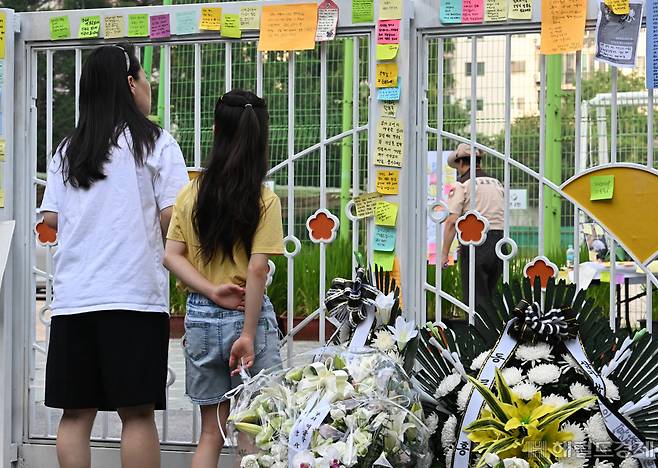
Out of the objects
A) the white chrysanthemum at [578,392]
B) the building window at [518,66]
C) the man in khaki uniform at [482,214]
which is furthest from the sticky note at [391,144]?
the building window at [518,66]

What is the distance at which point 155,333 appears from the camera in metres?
3.65

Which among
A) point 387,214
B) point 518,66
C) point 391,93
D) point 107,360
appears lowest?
point 107,360

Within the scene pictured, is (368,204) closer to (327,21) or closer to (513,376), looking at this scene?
(327,21)

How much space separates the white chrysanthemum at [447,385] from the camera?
2.41 metres

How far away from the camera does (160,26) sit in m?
4.36

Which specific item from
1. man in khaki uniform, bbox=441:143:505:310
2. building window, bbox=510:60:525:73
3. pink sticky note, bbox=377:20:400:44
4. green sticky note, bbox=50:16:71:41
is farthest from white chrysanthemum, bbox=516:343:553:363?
building window, bbox=510:60:525:73

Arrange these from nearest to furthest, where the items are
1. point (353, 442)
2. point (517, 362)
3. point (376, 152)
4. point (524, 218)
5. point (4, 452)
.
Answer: point (353, 442), point (517, 362), point (376, 152), point (4, 452), point (524, 218)

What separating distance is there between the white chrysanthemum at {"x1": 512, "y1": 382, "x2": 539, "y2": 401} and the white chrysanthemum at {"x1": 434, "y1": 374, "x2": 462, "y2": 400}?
209mm

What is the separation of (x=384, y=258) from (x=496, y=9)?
40.1 inches

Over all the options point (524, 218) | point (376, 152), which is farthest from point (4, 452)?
point (524, 218)

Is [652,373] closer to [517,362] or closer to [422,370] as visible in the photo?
[517,362]

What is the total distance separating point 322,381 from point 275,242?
132 cm

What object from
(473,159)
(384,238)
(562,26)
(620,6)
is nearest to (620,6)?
(620,6)

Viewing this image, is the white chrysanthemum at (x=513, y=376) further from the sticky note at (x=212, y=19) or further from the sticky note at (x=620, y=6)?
the sticky note at (x=212, y=19)
